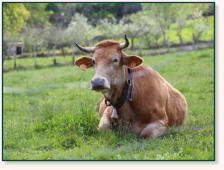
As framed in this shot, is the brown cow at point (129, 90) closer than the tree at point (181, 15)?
Yes

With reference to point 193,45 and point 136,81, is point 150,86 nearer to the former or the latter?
point 136,81

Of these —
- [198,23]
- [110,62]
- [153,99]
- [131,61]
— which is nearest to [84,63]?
[110,62]

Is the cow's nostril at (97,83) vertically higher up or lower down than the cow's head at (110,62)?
lower down

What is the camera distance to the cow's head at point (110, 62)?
15.7ft

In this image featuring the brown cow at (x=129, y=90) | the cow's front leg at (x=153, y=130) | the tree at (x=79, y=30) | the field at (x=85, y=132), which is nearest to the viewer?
the field at (x=85, y=132)

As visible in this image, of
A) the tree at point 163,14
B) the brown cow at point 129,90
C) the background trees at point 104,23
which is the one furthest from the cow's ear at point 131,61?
the tree at point 163,14

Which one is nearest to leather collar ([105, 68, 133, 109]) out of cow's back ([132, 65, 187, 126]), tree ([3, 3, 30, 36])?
cow's back ([132, 65, 187, 126])

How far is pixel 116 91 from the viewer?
517 centimetres

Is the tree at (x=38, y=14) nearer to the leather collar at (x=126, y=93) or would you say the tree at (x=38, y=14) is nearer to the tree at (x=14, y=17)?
the tree at (x=14, y=17)

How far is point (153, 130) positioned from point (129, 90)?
27.4 inches

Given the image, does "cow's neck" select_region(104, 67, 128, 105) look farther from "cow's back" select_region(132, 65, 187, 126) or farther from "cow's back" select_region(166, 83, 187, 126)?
"cow's back" select_region(166, 83, 187, 126)

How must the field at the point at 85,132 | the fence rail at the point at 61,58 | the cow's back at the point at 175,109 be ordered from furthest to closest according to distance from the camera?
the fence rail at the point at 61,58
the cow's back at the point at 175,109
the field at the point at 85,132

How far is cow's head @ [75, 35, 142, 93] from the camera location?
478 centimetres
